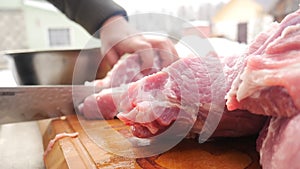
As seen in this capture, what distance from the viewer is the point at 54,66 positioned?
158cm

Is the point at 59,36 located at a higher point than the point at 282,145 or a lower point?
lower

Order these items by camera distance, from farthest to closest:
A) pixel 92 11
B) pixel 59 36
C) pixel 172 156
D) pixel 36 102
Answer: pixel 59 36
pixel 92 11
pixel 36 102
pixel 172 156

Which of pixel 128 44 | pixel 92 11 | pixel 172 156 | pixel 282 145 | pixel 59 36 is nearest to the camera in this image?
pixel 282 145

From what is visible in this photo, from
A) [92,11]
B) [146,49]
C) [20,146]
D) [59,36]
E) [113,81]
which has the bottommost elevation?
[59,36]

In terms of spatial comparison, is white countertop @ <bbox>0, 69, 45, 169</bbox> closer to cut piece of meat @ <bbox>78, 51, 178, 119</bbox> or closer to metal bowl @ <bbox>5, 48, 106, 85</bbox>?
metal bowl @ <bbox>5, 48, 106, 85</bbox>

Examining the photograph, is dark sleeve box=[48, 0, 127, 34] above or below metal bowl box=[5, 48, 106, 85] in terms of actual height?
above

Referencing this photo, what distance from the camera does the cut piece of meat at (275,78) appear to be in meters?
0.58

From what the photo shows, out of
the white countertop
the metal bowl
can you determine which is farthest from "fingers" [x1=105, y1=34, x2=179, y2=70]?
the white countertop

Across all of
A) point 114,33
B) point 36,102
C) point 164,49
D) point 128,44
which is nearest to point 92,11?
point 114,33

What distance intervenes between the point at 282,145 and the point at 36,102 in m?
0.85

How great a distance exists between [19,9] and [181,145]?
5.62 meters

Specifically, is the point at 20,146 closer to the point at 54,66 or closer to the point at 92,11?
the point at 54,66

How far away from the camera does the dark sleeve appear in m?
1.58

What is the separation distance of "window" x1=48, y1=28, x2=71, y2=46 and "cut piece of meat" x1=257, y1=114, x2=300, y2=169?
211 inches
